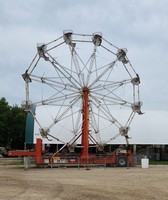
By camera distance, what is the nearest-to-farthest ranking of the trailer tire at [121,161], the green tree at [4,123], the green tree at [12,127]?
1. the trailer tire at [121,161]
2. the green tree at [4,123]
3. the green tree at [12,127]

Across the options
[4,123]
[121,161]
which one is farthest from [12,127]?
[121,161]

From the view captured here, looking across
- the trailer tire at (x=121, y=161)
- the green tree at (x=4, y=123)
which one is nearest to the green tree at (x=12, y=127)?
the green tree at (x=4, y=123)

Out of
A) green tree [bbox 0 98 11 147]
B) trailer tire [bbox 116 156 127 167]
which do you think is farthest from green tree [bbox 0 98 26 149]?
trailer tire [bbox 116 156 127 167]

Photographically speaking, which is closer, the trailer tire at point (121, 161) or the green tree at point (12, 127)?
the trailer tire at point (121, 161)

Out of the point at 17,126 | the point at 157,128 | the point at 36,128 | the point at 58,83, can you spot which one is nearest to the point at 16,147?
the point at 17,126

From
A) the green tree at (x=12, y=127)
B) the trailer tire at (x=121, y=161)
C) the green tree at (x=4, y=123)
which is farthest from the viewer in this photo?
the green tree at (x=12, y=127)

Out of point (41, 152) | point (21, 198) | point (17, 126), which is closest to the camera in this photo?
point (21, 198)

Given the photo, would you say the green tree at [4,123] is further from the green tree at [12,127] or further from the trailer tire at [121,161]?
the trailer tire at [121,161]

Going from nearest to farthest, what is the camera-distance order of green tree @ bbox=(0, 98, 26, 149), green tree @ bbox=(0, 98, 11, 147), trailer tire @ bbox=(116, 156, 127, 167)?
trailer tire @ bbox=(116, 156, 127, 167)
green tree @ bbox=(0, 98, 11, 147)
green tree @ bbox=(0, 98, 26, 149)

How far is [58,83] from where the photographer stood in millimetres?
39469

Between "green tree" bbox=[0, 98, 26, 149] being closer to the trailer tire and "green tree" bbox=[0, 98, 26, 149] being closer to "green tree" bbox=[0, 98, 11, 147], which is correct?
"green tree" bbox=[0, 98, 11, 147]

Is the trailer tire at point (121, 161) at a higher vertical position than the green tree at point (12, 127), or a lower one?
lower

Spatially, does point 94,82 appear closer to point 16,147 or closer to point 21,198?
point 21,198

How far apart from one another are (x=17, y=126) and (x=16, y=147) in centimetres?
398
